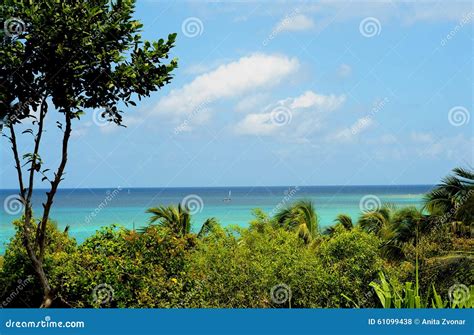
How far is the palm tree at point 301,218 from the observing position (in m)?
14.3

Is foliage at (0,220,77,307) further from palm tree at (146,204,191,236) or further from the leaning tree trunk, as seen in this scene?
palm tree at (146,204,191,236)

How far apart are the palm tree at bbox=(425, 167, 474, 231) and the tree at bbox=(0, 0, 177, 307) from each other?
4589 mm

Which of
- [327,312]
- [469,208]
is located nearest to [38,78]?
[327,312]

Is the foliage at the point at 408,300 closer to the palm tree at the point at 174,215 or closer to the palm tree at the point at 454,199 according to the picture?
the palm tree at the point at 454,199

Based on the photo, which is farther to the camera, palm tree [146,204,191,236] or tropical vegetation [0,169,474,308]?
palm tree [146,204,191,236]

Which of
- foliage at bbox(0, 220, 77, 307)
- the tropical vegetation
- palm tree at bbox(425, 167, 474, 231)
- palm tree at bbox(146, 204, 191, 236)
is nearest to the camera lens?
the tropical vegetation

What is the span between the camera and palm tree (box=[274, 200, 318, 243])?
1434 centimetres

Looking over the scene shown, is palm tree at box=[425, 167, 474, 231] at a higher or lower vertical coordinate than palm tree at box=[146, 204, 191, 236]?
lower

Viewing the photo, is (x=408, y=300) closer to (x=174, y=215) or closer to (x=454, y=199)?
(x=454, y=199)

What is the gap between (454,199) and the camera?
10.6 meters

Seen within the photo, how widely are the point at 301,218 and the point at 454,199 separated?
4683 mm

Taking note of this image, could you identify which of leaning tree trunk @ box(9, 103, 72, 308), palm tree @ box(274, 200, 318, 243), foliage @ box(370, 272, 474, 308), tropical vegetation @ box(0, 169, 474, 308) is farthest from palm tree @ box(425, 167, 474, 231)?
leaning tree trunk @ box(9, 103, 72, 308)

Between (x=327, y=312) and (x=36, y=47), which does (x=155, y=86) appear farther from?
(x=327, y=312)

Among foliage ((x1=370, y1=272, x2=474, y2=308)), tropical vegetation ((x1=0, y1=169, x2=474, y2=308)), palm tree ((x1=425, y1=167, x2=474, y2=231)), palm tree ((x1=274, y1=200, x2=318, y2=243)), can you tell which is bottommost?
foliage ((x1=370, y1=272, x2=474, y2=308))
